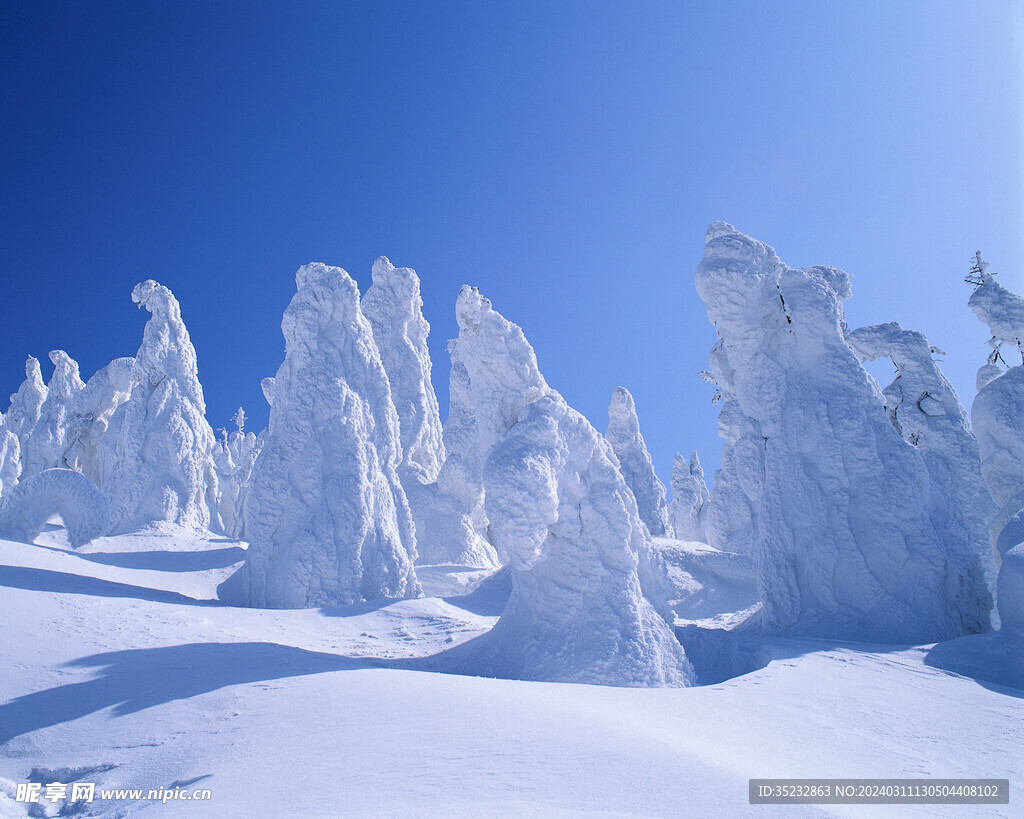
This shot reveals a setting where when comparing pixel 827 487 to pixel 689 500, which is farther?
pixel 689 500

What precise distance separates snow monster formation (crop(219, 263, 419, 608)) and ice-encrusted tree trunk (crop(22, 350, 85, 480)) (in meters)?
21.8

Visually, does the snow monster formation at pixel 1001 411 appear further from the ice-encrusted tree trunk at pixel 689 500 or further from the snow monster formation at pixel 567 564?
the ice-encrusted tree trunk at pixel 689 500

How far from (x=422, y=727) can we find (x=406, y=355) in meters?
23.5

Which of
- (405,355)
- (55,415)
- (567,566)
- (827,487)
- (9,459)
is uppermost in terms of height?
(405,355)

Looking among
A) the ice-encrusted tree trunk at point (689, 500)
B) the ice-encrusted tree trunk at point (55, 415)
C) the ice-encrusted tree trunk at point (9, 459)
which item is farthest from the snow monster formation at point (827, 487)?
the ice-encrusted tree trunk at point (9, 459)

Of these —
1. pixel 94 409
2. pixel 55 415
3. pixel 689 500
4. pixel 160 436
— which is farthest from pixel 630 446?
pixel 55 415

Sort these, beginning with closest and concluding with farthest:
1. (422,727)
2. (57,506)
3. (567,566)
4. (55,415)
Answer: (422,727) < (567,566) < (57,506) < (55,415)

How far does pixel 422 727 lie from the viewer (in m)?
4.17

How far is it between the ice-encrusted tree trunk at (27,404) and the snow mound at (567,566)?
37093 mm

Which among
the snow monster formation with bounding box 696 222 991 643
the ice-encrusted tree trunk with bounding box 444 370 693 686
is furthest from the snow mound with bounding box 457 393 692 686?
the snow monster formation with bounding box 696 222 991 643

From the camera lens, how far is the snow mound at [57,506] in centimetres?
1286

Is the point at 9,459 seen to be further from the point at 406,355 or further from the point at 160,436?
the point at 406,355

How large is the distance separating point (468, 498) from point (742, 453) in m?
12.3

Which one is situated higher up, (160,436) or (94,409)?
(94,409)
